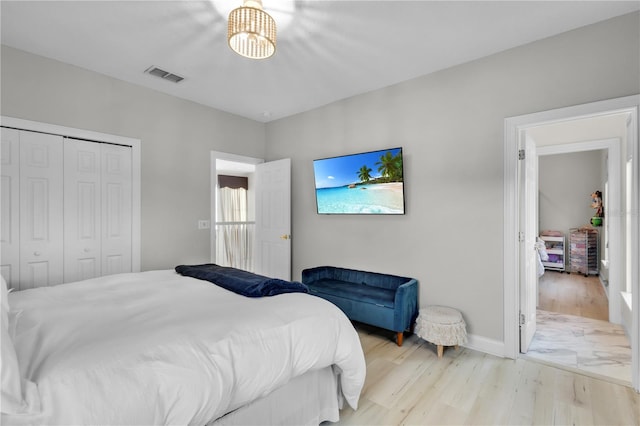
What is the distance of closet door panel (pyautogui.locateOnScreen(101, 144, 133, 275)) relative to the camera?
124 inches

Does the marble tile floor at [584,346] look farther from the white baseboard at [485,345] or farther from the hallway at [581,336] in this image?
the white baseboard at [485,345]

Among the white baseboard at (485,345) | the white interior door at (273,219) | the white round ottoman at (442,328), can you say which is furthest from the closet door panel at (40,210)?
the white baseboard at (485,345)

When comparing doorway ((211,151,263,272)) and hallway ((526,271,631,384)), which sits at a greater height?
doorway ((211,151,263,272))

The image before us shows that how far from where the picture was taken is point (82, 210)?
299 cm

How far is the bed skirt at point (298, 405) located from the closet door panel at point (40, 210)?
2.46 metres

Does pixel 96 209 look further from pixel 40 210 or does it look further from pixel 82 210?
pixel 40 210

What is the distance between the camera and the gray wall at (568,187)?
6.28 metres

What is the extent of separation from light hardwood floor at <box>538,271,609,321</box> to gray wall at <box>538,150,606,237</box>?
4.00ft

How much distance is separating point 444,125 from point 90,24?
3044mm

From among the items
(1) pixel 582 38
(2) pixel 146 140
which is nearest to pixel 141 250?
(2) pixel 146 140

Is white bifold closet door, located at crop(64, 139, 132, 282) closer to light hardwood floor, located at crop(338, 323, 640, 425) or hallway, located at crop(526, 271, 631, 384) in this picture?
light hardwood floor, located at crop(338, 323, 640, 425)

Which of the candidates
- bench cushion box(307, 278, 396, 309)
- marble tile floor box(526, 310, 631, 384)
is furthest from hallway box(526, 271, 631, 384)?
bench cushion box(307, 278, 396, 309)

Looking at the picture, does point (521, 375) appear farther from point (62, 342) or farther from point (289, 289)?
point (62, 342)

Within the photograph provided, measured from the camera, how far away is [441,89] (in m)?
3.07
